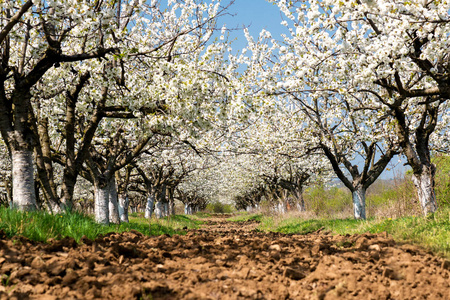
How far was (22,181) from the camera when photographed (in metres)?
6.55

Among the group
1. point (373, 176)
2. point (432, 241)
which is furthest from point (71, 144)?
point (373, 176)

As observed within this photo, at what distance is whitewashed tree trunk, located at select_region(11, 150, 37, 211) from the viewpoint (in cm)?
653

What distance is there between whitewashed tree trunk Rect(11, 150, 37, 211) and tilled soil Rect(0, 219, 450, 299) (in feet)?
9.64

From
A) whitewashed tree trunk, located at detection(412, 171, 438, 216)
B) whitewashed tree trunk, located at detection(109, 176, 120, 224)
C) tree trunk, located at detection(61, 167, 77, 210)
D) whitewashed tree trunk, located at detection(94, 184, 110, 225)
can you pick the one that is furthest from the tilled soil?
whitewashed tree trunk, located at detection(109, 176, 120, 224)

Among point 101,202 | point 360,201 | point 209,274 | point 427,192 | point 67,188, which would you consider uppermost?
point 67,188

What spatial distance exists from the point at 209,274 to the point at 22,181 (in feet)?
17.5

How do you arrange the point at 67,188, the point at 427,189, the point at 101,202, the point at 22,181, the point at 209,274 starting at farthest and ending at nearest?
the point at 101,202 < the point at 427,189 < the point at 67,188 < the point at 22,181 < the point at 209,274

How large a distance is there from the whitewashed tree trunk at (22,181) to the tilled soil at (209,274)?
2938 mm

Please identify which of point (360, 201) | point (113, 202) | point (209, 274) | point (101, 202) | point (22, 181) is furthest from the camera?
point (113, 202)

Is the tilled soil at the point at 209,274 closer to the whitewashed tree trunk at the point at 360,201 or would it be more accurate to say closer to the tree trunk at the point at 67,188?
the tree trunk at the point at 67,188

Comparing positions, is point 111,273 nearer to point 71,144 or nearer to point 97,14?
point 97,14

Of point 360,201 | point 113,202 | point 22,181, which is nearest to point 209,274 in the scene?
point 22,181

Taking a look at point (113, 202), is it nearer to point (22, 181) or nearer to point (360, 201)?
point (22, 181)

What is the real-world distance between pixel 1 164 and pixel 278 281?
22983 millimetres
